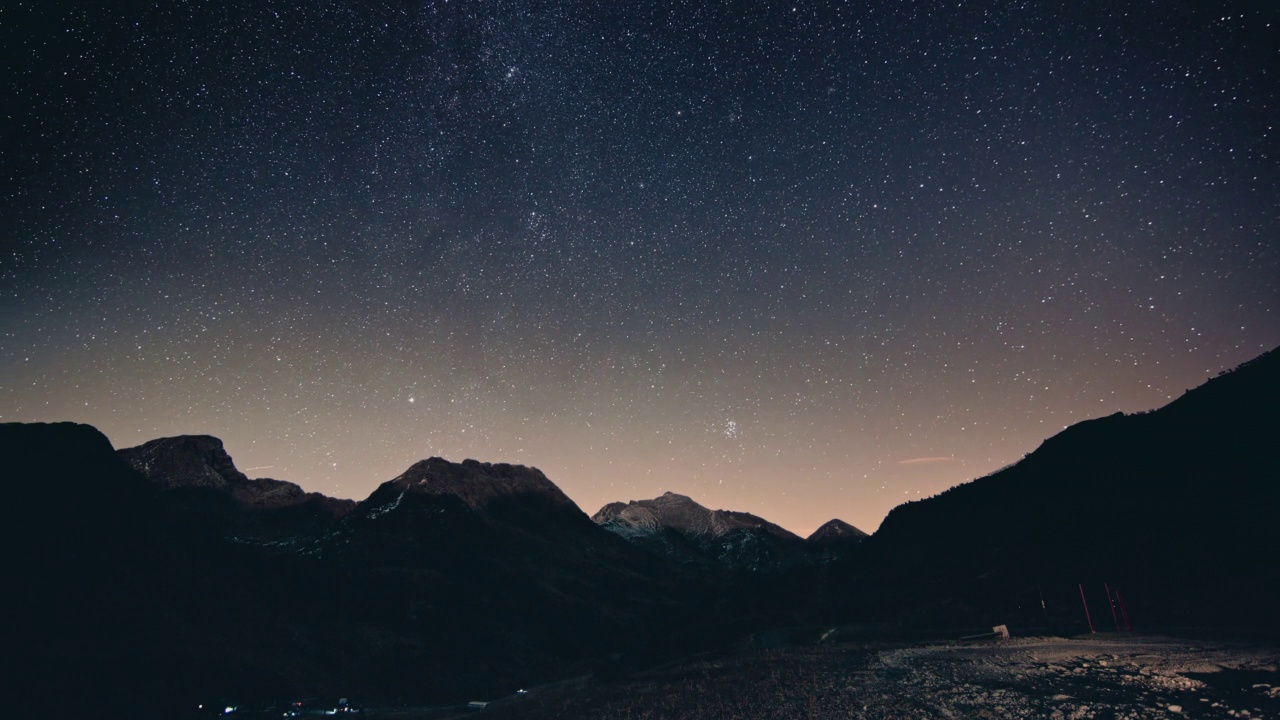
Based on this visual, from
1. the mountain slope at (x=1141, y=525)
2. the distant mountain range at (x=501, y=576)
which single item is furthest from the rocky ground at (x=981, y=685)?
the distant mountain range at (x=501, y=576)

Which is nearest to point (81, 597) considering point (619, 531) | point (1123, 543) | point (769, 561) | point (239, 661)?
point (239, 661)

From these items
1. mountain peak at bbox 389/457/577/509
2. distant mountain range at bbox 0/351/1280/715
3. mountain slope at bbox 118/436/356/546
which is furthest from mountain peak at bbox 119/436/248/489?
mountain peak at bbox 389/457/577/509

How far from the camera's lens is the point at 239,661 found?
5800 centimetres

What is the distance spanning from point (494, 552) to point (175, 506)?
73530 millimetres

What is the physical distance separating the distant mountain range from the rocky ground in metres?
11.2

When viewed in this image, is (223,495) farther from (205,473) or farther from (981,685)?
(981,685)

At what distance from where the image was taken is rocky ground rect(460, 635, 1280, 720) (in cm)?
1592

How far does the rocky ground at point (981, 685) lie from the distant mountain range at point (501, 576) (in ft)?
36.9

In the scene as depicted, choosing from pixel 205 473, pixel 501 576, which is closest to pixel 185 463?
pixel 205 473

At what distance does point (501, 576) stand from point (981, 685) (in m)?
95.7

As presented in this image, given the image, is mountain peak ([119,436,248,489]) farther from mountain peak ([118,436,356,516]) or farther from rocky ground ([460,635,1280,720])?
rocky ground ([460,635,1280,720])

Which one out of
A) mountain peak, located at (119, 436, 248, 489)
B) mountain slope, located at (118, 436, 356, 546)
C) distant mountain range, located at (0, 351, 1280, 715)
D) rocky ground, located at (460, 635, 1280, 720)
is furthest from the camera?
mountain peak, located at (119, 436, 248, 489)

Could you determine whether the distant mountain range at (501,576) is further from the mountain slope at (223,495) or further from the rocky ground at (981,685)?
the rocky ground at (981,685)

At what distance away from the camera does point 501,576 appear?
101625mm
